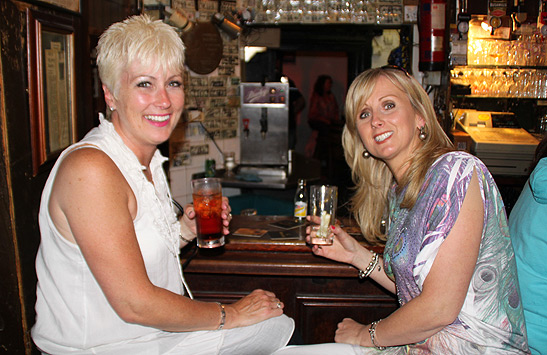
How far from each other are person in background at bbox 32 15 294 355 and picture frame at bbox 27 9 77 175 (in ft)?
0.90

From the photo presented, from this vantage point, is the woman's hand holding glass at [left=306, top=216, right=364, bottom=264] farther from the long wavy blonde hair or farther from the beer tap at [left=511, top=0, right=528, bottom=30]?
the beer tap at [left=511, top=0, right=528, bottom=30]

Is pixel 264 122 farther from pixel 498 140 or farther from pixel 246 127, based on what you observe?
pixel 498 140

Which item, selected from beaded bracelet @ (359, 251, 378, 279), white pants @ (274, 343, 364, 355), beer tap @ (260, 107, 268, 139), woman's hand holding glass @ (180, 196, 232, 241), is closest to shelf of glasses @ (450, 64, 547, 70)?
beer tap @ (260, 107, 268, 139)

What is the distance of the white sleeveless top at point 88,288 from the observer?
1449 millimetres

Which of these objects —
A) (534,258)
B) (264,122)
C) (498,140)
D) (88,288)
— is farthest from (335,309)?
(264,122)

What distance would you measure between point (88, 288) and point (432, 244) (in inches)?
44.6

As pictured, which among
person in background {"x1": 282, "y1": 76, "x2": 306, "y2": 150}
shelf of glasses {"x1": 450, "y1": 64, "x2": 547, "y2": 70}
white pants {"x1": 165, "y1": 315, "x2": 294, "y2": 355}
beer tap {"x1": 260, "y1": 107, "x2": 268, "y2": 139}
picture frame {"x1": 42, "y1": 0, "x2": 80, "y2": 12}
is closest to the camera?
white pants {"x1": 165, "y1": 315, "x2": 294, "y2": 355}

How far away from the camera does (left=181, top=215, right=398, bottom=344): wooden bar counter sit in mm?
2176

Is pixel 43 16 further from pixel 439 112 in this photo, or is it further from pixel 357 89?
pixel 439 112

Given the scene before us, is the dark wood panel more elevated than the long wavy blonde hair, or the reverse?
the long wavy blonde hair

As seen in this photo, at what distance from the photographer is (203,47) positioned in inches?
186

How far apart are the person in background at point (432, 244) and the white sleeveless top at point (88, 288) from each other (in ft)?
2.02

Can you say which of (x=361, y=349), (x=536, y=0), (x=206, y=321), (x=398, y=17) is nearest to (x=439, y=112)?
(x=398, y=17)

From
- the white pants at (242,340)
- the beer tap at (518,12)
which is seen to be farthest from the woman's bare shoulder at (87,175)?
the beer tap at (518,12)
